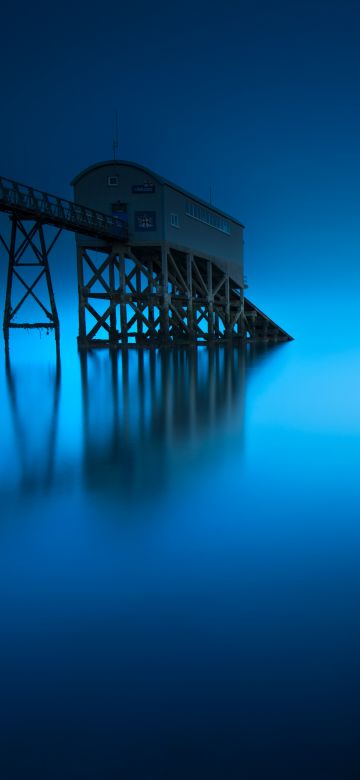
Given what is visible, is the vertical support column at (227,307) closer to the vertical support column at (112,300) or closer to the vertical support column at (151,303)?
the vertical support column at (151,303)

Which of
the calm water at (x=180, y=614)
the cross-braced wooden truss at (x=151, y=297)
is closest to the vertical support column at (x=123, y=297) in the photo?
the cross-braced wooden truss at (x=151, y=297)

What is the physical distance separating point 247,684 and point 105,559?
1060mm

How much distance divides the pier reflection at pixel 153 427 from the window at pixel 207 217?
1677cm

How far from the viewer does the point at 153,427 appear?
619 cm

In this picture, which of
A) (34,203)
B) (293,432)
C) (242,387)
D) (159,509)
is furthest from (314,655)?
(34,203)

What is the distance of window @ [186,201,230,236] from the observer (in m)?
26.5

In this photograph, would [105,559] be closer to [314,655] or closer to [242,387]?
[314,655]

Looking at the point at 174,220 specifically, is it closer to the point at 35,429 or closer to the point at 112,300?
the point at 112,300

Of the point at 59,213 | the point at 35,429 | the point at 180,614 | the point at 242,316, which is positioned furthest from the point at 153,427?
the point at 242,316

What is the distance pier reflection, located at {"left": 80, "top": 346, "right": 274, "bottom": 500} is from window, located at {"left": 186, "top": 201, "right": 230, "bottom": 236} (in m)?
16.8

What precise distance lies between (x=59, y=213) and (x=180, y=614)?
20.2m

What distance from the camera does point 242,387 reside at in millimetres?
10141

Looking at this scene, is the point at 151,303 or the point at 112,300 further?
the point at 151,303

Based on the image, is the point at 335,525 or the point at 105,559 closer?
the point at 105,559
